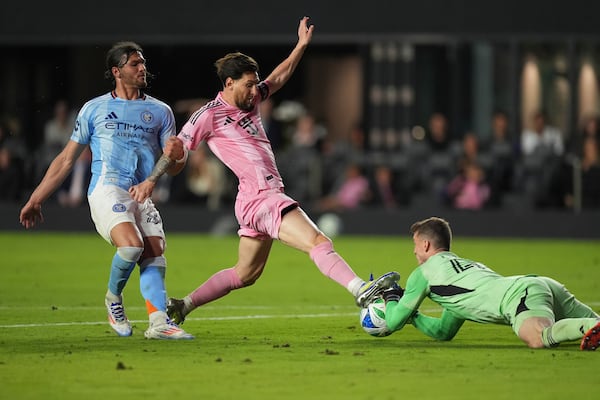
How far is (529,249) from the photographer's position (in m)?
19.0

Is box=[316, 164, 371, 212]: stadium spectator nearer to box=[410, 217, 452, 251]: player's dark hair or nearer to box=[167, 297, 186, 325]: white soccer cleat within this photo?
box=[167, 297, 186, 325]: white soccer cleat

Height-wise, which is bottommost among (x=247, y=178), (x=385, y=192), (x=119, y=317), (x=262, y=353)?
(x=262, y=353)

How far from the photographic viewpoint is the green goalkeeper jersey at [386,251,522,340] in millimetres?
8375

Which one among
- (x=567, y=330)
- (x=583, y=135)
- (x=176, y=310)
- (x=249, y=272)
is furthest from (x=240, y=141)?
(x=583, y=135)

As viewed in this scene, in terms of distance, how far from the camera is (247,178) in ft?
30.7

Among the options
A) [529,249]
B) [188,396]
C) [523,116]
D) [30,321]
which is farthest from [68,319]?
[523,116]

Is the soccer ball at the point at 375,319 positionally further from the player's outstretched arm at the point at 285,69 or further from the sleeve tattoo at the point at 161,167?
the player's outstretched arm at the point at 285,69

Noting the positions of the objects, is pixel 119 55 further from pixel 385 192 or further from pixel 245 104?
pixel 385 192

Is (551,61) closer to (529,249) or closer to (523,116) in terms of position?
(523,116)

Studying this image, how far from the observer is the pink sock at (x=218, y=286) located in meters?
9.60

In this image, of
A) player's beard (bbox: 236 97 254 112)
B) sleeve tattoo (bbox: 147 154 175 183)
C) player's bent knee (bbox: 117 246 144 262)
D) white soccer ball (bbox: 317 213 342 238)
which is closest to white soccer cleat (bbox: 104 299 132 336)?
player's bent knee (bbox: 117 246 144 262)

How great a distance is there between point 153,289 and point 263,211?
91 centimetres

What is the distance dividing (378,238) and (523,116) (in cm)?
332

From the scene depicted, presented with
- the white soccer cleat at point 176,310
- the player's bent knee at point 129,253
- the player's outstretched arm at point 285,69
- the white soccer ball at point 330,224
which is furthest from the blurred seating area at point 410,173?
the player's bent knee at point 129,253
